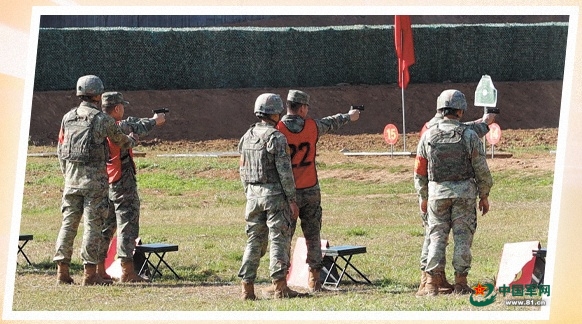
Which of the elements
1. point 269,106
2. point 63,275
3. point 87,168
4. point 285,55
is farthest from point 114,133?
point 285,55

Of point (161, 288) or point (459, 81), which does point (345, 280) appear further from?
point (459, 81)

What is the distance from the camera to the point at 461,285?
12.3 metres

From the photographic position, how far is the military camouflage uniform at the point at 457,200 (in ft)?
40.0

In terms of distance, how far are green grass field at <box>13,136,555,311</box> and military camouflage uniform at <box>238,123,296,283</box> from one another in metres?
0.44

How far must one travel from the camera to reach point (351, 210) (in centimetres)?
2086

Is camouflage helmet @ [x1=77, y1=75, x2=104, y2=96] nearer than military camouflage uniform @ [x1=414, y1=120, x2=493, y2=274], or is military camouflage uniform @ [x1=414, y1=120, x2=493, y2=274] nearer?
military camouflage uniform @ [x1=414, y1=120, x2=493, y2=274]

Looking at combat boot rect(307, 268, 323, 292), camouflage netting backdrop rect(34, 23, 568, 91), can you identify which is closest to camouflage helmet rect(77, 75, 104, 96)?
combat boot rect(307, 268, 323, 292)

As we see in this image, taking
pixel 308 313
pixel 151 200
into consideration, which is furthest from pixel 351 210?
pixel 308 313

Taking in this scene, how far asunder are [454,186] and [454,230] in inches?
18.4

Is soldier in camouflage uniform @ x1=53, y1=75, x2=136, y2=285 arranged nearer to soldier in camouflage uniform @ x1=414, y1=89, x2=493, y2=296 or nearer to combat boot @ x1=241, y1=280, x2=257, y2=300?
combat boot @ x1=241, y1=280, x2=257, y2=300

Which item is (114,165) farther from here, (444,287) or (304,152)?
(444,287)

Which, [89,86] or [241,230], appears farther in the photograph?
[241,230]

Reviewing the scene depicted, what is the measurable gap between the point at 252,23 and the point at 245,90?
4.93 metres

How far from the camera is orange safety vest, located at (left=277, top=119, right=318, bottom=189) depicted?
12875 millimetres
